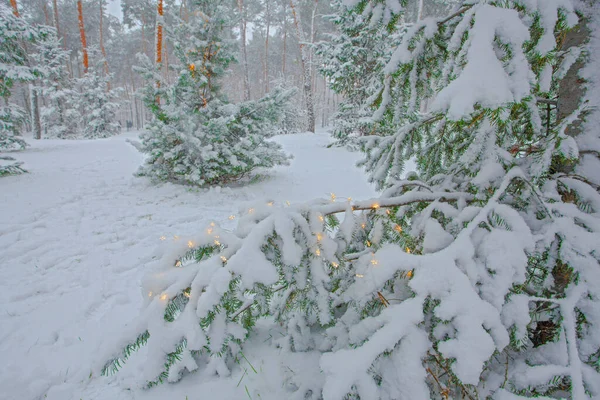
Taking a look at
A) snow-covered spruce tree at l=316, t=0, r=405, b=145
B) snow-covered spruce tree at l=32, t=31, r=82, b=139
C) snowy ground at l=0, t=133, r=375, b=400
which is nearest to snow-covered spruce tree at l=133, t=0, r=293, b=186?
snowy ground at l=0, t=133, r=375, b=400

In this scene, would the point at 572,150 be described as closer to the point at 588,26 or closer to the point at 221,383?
the point at 588,26

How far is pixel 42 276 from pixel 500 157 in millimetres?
4938

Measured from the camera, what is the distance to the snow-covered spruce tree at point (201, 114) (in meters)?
6.12

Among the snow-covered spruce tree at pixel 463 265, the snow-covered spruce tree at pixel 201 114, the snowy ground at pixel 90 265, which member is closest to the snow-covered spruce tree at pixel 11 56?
the snowy ground at pixel 90 265

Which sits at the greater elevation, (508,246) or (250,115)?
(250,115)

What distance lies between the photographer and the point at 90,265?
378cm

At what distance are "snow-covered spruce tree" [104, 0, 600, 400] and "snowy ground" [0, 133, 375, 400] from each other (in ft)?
1.94

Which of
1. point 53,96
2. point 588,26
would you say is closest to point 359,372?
point 588,26

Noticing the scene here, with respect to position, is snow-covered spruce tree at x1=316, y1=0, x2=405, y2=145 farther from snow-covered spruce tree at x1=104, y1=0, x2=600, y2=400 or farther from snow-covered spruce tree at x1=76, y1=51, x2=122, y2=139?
snow-covered spruce tree at x1=76, y1=51, x2=122, y2=139

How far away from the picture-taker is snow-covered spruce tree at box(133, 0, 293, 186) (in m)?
6.12

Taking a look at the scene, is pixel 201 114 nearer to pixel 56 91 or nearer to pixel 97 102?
pixel 56 91

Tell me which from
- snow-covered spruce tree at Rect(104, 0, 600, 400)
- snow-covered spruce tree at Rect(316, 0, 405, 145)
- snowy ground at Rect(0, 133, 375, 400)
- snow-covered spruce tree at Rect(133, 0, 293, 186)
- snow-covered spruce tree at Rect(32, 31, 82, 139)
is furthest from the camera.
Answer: snow-covered spruce tree at Rect(32, 31, 82, 139)

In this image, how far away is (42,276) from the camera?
3494 mm

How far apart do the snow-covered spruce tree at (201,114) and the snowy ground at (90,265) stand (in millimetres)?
663
